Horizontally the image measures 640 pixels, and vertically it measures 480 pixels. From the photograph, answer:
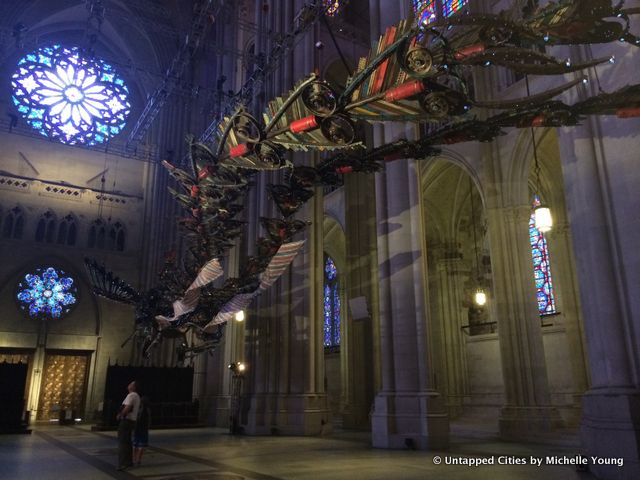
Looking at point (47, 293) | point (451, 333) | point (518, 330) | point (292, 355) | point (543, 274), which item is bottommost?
point (292, 355)

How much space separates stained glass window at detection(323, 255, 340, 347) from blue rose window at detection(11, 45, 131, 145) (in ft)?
40.0

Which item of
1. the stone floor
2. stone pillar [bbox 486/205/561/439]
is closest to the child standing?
the stone floor

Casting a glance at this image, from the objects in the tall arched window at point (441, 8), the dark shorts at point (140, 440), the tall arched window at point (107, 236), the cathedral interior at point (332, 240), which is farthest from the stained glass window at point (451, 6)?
the tall arched window at point (107, 236)

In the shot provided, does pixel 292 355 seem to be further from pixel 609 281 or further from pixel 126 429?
pixel 609 281

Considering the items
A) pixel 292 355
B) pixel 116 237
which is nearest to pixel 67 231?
pixel 116 237

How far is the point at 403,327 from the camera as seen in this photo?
31.0ft

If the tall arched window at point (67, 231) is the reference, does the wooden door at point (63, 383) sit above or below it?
below

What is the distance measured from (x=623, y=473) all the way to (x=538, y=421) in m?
6.58

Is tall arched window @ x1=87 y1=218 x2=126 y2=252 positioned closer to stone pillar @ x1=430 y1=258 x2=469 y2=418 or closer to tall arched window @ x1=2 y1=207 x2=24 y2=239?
tall arched window @ x1=2 y1=207 x2=24 y2=239

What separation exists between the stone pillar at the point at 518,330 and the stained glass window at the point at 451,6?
5.78m

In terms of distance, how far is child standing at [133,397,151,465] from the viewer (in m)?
7.29

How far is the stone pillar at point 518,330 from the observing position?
11.3 metres

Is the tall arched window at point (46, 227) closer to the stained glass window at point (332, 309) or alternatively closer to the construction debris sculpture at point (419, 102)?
the stained glass window at point (332, 309)

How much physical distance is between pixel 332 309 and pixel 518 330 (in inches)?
526
